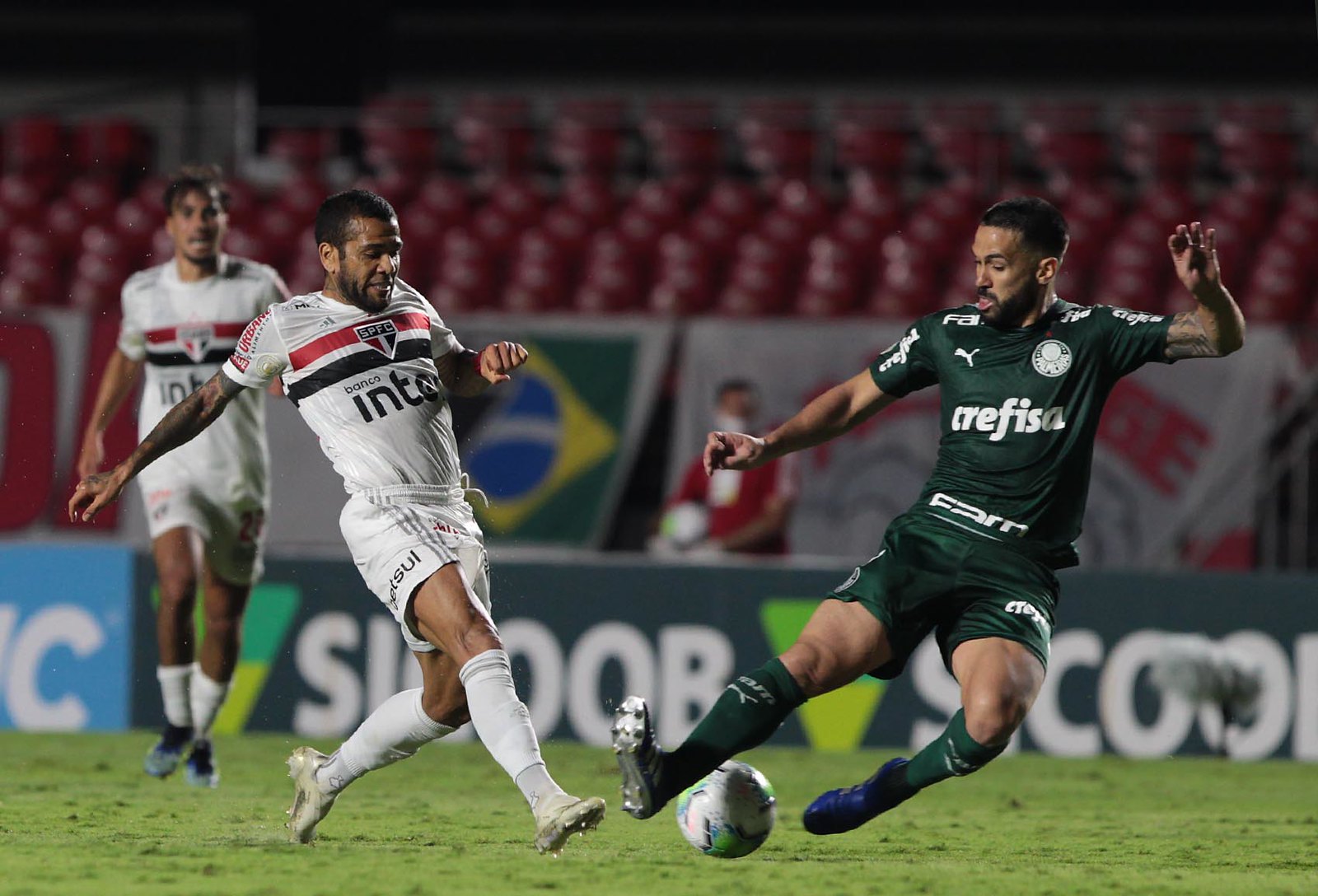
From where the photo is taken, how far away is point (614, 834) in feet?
20.3

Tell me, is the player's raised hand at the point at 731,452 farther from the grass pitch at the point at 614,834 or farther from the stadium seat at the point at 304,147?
the stadium seat at the point at 304,147

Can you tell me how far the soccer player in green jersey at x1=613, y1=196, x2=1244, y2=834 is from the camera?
5062mm

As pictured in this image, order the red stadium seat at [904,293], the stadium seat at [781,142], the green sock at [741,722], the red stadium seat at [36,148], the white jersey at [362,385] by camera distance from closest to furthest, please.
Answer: the green sock at [741,722], the white jersey at [362,385], the red stadium seat at [904,293], the stadium seat at [781,142], the red stadium seat at [36,148]

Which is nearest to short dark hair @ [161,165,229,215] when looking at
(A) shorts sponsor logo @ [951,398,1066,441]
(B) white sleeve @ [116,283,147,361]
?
(B) white sleeve @ [116,283,147,361]

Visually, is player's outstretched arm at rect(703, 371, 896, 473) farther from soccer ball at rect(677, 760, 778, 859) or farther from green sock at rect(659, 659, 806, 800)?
soccer ball at rect(677, 760, 778, 859)

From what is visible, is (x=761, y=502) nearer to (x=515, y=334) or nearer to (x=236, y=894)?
(x=515, y=334)

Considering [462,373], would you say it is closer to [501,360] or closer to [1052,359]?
[501,360]

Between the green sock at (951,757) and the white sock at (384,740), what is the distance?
1417 mm

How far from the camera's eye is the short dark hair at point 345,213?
5.38 metres

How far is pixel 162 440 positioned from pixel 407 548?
83cm

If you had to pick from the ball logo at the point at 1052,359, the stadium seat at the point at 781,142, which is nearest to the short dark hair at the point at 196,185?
the ball logo at the point at 1052,359

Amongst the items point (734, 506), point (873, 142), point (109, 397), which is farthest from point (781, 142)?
point (109, 397)

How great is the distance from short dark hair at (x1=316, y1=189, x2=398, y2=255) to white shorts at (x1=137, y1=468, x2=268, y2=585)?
7.08 feet

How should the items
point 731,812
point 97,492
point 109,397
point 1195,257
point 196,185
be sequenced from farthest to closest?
1. point 109,397
2. point 196,185
3. point 97,492
4. point 731,812
5. point 1195,257
